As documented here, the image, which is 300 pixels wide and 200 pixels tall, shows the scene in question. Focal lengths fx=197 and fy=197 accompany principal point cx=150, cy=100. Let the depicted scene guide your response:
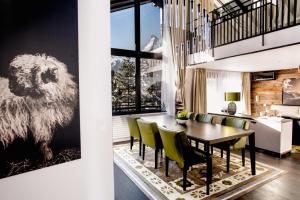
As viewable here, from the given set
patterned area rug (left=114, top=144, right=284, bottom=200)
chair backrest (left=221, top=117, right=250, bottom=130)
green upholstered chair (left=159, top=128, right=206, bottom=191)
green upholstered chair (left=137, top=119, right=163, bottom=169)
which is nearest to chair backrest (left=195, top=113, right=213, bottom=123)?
chair backrest (left=221, top=117, right=250, bottom=130)

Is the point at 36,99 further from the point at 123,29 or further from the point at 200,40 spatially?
the point at 200,40

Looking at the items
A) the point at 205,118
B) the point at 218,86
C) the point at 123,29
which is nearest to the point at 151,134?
the point at 205,118

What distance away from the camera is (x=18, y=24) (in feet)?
3.55

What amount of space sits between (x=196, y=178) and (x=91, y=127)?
224cm

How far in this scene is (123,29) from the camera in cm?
567

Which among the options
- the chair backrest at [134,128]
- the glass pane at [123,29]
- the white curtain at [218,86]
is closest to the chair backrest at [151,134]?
the chair backrest at [134,128]

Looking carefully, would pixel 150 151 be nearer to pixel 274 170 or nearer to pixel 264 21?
pixel 274 170

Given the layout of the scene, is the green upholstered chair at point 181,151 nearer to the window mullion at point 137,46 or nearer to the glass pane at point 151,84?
the window mullion at point 137,46

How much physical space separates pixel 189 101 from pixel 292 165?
11.0 ft

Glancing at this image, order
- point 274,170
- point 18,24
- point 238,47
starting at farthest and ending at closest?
1. point 238,47
2. point 274,170
3. point 18,24

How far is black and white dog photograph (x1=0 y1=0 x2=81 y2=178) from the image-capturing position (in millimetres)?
1055

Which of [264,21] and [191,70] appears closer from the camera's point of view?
[264,21]

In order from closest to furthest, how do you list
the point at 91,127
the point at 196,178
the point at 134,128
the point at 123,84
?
the point at 91,127 → the point at 196,178 → the point at 134,128 → the point at 123,84

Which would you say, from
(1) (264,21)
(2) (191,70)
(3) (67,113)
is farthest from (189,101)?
(3) (67,113)
